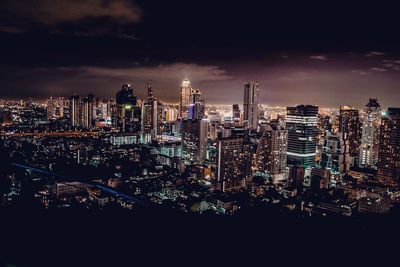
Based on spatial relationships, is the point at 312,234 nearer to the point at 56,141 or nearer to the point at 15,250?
the point at 15,250

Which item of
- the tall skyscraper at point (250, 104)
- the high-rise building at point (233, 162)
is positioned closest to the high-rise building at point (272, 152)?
the high-rise building at point (233, 162)

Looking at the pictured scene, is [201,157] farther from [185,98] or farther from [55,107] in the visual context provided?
[55,107]

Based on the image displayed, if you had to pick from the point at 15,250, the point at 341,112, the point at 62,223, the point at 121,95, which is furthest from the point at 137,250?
the point at 121,95

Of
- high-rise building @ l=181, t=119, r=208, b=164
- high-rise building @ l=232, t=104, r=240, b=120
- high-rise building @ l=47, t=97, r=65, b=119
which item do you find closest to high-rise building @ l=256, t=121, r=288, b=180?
high-rise building @ l=181, t=119, r=208, b=164

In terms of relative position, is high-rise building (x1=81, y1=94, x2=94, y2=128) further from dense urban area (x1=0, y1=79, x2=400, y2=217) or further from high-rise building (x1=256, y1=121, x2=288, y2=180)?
high-rise building (x1=256, y1=121, x2=288, y2=180)

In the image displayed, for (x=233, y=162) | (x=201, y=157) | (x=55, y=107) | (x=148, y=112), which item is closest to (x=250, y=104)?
(x=148, y=112)

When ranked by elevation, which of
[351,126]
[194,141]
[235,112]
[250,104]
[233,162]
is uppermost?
[250,104]
